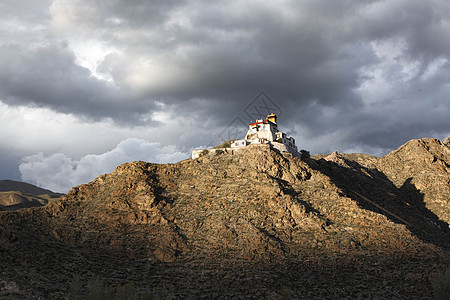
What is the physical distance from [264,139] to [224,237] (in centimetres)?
3655

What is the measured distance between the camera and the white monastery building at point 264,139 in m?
86.2

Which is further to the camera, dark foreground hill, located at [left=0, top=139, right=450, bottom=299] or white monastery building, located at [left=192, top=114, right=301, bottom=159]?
white monastery building, located at [left=192, top=114, right=301, bottom=159]

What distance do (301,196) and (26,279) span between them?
50679mm

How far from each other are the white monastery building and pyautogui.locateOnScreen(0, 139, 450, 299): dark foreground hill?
454 cm

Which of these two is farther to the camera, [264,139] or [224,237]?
[264,139]

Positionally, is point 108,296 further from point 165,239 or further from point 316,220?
point 316,220

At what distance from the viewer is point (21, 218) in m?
61.0

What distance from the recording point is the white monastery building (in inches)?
3393

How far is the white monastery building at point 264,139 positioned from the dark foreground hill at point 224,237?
14.9 feet

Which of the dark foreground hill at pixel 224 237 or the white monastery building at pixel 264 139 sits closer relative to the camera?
the dark foreground hill at pixel 224 237

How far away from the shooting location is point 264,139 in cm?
8838

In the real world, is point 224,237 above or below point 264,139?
below

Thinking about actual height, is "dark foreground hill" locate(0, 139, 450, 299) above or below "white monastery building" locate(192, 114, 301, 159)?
below

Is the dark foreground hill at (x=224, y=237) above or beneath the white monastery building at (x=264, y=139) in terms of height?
beneath
